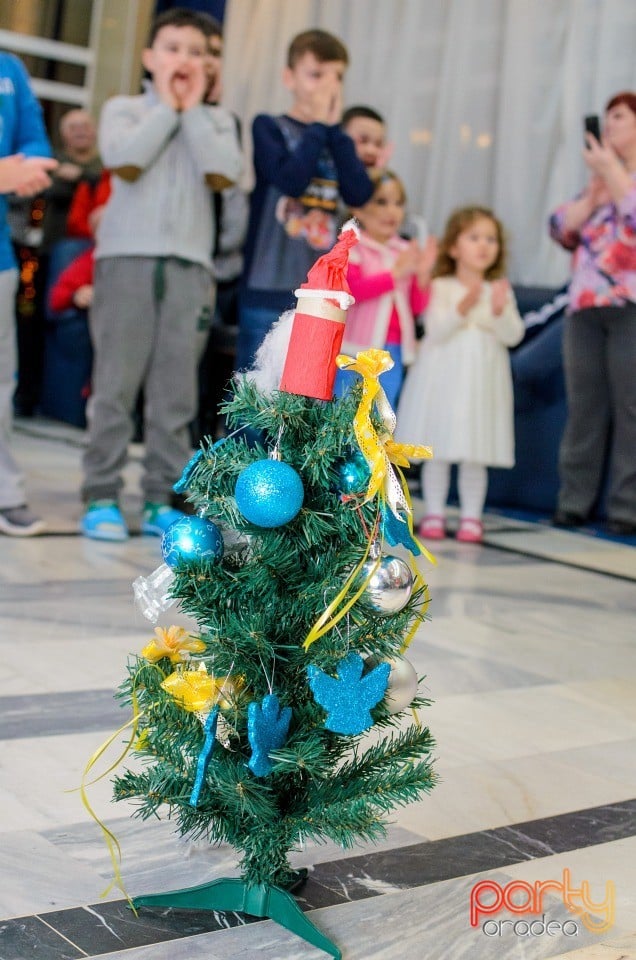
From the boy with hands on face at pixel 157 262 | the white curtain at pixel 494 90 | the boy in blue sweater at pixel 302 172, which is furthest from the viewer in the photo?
the white curtain at pixel 494 90

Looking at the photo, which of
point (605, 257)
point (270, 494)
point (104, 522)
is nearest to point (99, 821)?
point (270, 494)

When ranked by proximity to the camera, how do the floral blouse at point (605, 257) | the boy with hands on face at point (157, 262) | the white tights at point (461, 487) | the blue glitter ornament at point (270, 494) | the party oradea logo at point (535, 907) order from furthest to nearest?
the floral blouse at point (605, 257) < the white tights at point (461, 487) < the boy with hands on face at point (157, 262) < the party oradea logo at point (535, 907) < the blue glitter ornament at point (270, 494)

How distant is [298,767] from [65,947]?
0.83ft

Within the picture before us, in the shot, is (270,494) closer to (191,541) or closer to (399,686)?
(191,541)

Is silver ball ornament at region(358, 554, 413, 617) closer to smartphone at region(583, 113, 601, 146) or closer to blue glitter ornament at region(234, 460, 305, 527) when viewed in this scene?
blue glitter ornament at region(234, 460, 305, 527)

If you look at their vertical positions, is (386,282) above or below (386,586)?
above

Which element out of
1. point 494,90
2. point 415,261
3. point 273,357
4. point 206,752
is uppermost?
point 494,90

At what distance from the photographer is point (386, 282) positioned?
3.69 metres

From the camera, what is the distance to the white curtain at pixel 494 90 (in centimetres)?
459

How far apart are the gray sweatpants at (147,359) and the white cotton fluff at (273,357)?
1.94m

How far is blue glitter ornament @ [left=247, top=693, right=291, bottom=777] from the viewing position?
43.0 inches

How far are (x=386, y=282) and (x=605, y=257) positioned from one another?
0.77 meters

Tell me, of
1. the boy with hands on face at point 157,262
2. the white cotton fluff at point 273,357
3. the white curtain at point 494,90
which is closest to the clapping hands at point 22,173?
the boy with hands on face at point 157,262

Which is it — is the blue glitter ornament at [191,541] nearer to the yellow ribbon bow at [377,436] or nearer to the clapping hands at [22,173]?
the yellow ribbon bow at [377,436]
